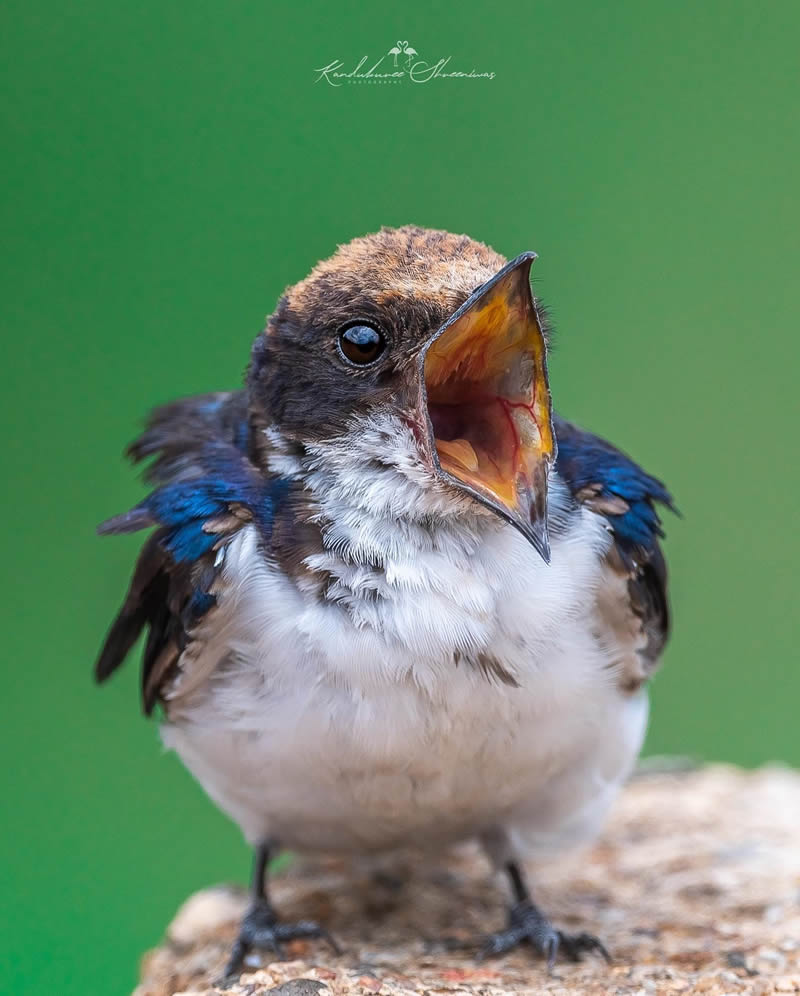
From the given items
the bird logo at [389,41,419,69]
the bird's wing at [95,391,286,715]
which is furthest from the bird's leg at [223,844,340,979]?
the bird logo at [389,41,419,69]

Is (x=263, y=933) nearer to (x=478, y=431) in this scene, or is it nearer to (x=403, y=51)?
(x=478, y=431)

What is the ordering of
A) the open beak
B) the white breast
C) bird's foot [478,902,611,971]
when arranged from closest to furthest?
the open beak < the white breast < bird's foot [478,902,611,971]

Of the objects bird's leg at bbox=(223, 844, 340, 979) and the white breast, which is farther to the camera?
bird's leg at bbox=(223, 844, 340, 979)

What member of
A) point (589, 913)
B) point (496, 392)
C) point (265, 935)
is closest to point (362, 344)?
point (496, 392)

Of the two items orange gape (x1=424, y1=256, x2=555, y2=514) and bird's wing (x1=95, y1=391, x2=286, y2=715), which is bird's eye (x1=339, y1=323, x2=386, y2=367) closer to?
orange gape (x1=424, y1=256, x2=555, y2=514)

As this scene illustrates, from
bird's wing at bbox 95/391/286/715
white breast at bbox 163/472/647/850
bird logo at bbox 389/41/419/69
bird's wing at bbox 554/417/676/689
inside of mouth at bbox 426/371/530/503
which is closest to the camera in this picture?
inside of mouth at bbox 426/371/530/503

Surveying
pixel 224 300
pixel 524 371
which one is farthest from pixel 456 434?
pixel 224 300

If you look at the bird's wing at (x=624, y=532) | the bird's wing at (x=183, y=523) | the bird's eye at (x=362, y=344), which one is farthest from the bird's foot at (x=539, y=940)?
the bird's eye at (x=362, y=344)
